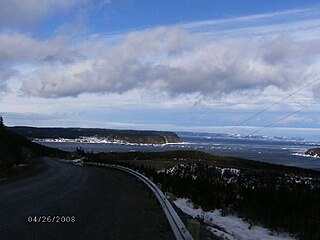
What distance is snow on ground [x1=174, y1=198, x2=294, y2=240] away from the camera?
1205 cm

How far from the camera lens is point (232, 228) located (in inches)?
542

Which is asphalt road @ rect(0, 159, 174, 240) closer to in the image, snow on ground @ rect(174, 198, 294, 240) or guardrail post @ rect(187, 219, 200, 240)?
snow on ground @ rect(174, 198, 294, 240)

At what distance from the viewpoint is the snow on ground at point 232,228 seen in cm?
1205

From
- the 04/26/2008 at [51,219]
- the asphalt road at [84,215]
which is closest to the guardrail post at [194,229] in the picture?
the asphalt road at [84,215]

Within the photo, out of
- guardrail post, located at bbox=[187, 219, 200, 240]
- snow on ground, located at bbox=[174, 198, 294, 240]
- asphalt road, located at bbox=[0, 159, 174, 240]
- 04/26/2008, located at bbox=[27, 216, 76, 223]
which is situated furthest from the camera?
snow on ground, located at bbox=[174, 198, 294, 240]

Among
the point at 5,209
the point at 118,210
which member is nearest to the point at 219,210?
the point at 118,210

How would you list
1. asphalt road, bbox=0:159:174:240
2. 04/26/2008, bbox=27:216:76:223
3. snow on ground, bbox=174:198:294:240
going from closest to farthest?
asphalt road, bbox=0:159:174:240 → 04/26/2008, bbox=27:216:76:223 → snow on ground, bbox=174:198:294:240

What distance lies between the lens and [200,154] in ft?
288

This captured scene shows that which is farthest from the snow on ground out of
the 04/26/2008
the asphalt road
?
the 04/26/2008

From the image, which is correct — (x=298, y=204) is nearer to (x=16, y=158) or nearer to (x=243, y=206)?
(x=243, y=206)

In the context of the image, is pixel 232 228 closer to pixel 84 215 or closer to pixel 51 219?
pixel 84 215

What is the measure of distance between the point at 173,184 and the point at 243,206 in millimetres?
7462

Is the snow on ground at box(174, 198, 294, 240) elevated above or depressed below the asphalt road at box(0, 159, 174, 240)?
below

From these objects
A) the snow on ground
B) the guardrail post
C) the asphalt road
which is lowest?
the snow on ground
